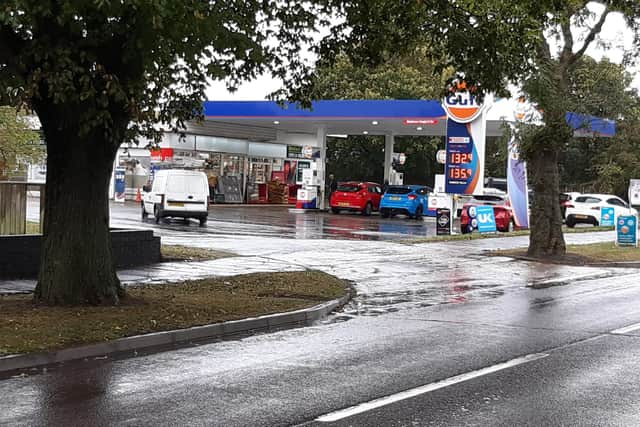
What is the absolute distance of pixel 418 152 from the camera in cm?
5678

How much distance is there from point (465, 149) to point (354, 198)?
11.8 metres

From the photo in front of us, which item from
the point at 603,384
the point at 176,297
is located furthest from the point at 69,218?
the point at 603,384

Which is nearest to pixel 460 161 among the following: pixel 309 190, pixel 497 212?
pixel 497 212

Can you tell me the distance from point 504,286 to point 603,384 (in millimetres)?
9149

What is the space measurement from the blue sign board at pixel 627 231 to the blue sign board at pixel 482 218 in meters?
5.18

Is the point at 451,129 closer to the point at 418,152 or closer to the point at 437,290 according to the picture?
the point at 437,290

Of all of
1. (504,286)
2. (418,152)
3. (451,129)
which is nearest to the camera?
(504,286)

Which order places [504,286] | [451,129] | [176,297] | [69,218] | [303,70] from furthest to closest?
[451,129] < [504,286] < [303,70] < [176,297] < [69,218]

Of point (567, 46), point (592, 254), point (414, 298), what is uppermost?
point (567, 46)

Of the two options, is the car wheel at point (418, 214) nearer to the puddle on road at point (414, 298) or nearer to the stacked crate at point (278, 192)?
the stacked crate at point (278, 192)

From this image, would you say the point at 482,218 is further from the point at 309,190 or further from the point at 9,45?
the point at 9,45

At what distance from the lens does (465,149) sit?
3086 cm

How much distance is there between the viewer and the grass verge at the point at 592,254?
22844mm

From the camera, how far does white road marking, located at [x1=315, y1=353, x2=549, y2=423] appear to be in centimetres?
669
